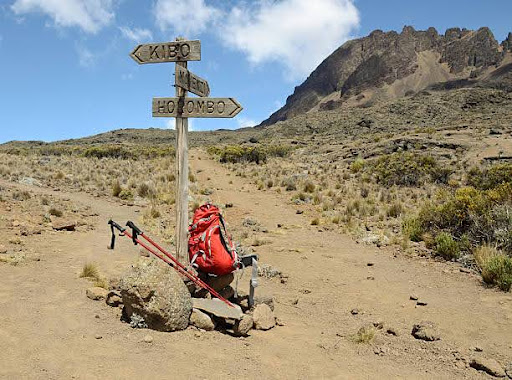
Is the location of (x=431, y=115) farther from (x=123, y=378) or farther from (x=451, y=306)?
(x=123, y=378)

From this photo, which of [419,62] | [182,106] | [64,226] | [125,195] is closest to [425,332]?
[182,106]

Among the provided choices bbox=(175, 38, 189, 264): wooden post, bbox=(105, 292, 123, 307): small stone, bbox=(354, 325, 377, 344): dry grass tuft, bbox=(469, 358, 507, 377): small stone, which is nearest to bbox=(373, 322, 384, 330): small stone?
bbox=(354, 325, 377, 344): dry grass tuft

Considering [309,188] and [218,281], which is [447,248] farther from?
[309,188]

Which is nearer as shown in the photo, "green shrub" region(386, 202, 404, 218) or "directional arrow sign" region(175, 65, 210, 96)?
"directional arrow sign" region(175, 65, 210, 96)

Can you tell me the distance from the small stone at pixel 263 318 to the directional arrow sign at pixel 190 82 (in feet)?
9.88

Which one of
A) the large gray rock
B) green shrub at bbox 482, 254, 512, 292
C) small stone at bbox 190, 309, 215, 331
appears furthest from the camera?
green shrub at bbox 482, 254, 512, 292

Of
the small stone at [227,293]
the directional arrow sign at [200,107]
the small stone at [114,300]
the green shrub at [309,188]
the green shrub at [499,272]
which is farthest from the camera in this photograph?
the green shrub at [309,188]

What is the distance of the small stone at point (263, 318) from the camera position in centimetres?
489

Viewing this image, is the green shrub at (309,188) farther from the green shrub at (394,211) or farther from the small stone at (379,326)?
the small stone at (379,326)

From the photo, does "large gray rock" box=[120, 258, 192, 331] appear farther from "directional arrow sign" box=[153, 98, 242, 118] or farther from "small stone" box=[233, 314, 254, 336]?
"directional arrow sign" box=[153, 98, 242, 118]

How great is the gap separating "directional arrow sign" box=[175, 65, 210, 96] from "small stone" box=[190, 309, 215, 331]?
2844 millimetres

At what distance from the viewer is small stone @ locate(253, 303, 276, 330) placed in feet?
16.0

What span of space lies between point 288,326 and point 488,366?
7.56 feet

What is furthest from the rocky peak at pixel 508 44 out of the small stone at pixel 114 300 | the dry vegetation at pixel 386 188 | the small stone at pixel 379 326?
the small stone at pixel 114 300
